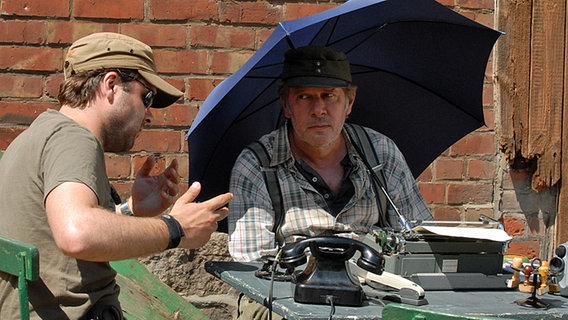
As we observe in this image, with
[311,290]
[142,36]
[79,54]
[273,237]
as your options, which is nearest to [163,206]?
[273,237]

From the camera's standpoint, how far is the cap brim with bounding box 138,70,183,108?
3.08m

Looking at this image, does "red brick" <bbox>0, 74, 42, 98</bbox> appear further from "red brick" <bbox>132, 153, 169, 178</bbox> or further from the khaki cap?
the khaki cap

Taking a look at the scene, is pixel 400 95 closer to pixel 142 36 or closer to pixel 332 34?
pixel 332 34

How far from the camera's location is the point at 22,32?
4.38 meters

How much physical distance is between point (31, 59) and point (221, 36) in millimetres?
899

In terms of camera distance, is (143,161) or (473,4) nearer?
(143,161)

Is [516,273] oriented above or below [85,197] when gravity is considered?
below

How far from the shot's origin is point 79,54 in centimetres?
305

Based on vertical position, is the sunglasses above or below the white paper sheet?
above

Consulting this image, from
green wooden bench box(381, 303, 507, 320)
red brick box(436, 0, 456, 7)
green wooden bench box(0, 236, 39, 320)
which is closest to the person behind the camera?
green wooden bench box(381, 303, 507, 320)

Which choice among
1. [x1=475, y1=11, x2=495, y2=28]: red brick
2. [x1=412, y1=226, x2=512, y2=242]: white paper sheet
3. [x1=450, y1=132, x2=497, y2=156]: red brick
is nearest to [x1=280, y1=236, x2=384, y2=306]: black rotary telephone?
[x1=412, y1=226, x2=512, y2=242]: white paper sheet

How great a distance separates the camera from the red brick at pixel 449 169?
15.7 ft

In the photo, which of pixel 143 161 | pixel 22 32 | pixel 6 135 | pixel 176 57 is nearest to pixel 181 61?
pixel 176 57

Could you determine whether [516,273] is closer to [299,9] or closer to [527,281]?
[527,281]
